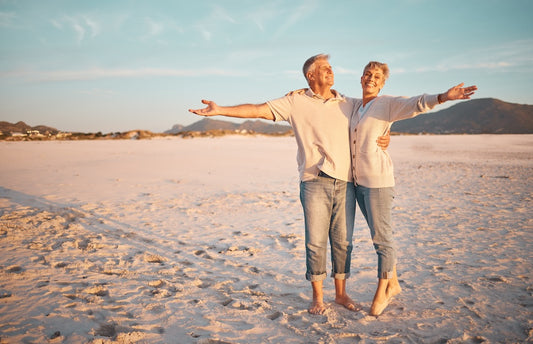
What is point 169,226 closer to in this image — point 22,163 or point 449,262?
point 449,262

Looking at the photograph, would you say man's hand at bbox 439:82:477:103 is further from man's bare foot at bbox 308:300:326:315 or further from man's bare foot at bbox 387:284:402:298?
man's bare foot at bbox 308:300:326:315

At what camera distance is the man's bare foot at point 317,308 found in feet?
10.8

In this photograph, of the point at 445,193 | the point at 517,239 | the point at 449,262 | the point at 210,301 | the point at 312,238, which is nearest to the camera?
the point at 312,238

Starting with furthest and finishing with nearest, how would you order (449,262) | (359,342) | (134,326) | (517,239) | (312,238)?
(517,239), (449,262), (312,238), (134,326), (359,342)

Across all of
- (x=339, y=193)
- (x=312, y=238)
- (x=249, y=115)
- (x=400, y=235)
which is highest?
(x=249, y=115)

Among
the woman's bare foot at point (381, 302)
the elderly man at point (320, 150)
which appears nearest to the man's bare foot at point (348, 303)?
the elderly man at point (320, 150)

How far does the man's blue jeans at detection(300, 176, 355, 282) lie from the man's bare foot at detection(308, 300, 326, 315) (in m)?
0.28

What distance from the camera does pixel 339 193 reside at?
3.23m

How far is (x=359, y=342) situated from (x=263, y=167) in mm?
13451

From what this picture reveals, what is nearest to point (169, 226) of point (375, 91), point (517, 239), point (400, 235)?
point (400, 235)

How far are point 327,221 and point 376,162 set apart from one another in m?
0.78

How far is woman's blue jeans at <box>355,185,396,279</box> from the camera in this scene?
308 centimetres

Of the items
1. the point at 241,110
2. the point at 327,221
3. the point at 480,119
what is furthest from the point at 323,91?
the point at 480,119

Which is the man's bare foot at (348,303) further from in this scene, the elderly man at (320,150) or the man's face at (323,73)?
the man's face at (323,73)
